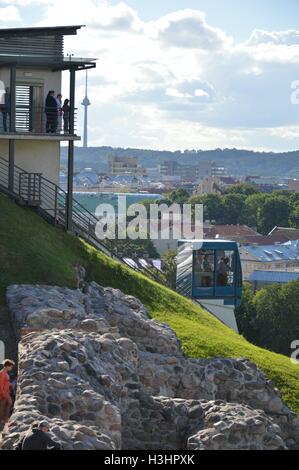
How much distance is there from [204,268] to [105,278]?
48.9 feet

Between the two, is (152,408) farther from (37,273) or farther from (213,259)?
(213,259)

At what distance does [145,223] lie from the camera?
192875 millimetres

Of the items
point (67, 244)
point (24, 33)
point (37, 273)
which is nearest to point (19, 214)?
point (67, 244)

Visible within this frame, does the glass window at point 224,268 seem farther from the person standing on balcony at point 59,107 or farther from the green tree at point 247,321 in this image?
the green tree at point 247,321

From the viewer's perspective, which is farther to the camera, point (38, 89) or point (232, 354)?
point (38, 89)

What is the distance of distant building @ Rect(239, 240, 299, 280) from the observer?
186m

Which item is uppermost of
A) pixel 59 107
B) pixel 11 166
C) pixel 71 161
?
pixel 59 107

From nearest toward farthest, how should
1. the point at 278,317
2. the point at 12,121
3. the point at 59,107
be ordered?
the point at 12,121
the point at 59,107
the point at 278,317

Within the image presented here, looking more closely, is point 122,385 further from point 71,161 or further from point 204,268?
point 204,268

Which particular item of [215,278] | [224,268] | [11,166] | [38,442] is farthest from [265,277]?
[38,442]

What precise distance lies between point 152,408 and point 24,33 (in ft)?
70.4

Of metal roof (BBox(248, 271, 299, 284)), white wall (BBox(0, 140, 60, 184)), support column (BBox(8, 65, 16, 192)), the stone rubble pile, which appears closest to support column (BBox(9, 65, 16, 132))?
support column (BBox(8, 65, 16, 192))

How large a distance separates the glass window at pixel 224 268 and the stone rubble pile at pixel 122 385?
18.6 m

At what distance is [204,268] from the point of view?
174ft
